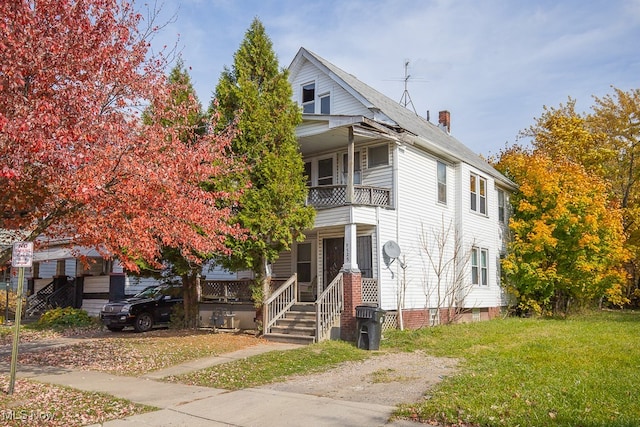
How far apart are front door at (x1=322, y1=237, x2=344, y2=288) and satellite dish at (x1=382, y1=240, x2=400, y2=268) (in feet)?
5.72

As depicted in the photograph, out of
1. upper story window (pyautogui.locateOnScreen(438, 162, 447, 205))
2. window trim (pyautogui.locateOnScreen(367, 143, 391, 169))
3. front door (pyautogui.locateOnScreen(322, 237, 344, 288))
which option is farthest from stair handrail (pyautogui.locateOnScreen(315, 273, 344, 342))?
upper story window (pyautogui.locateOnScreen(438, 162, 447, 205))

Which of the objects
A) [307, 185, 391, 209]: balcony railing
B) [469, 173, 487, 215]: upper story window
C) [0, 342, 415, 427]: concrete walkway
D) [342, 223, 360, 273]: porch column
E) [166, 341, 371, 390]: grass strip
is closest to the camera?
[0, 342, 415, 427]: concrete walkway

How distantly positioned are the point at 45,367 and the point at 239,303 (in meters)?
6.91

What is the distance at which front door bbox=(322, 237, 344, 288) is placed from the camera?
61.2ft

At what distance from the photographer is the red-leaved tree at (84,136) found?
8.06 m

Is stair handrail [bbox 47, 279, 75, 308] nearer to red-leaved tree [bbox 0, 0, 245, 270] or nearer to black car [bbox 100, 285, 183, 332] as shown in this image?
black car [bbox 100, 285, 183, 332]

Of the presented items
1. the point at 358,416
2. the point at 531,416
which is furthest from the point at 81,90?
the point at 531,416

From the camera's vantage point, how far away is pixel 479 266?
22688 millimetres

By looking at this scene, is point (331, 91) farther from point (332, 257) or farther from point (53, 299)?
point (53, 299)

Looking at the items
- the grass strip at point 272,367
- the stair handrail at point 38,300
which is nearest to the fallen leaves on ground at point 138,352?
the grass strip at point 272,367

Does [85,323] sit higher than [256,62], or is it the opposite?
[256,62]

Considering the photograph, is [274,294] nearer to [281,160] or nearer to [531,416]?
[281,160]

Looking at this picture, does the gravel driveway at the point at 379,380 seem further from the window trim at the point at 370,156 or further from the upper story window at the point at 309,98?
the upper story window at the point at 309,98

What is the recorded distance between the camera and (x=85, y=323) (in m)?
22.8
